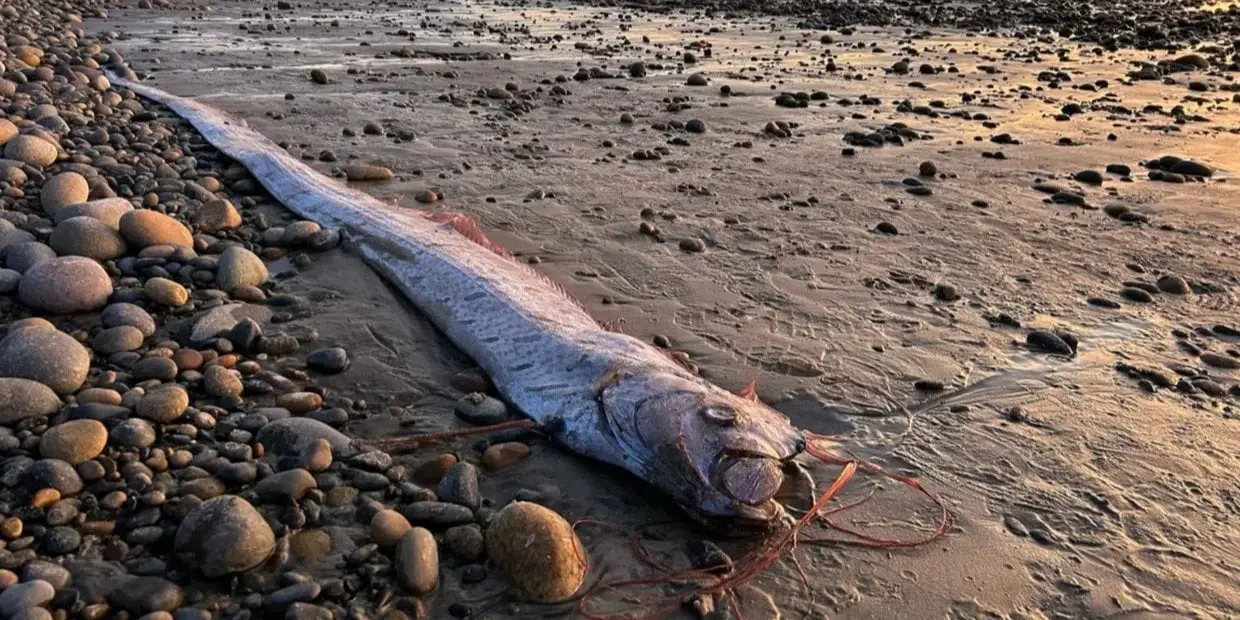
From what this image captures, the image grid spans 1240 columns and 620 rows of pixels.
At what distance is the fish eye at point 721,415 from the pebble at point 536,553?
2.47 feet

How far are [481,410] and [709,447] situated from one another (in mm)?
1337

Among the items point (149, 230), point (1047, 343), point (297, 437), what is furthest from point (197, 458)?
point (1047, 343)

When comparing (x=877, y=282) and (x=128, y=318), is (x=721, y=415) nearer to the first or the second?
(x=877, y=282)

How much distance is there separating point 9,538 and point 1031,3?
25449 mm

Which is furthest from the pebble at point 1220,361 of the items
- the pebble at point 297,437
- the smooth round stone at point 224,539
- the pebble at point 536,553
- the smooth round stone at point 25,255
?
the smooth round stone at point 25,255

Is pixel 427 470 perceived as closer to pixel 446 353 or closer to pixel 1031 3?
pixel 446 353

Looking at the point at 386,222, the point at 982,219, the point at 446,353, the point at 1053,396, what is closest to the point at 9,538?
the point at 446,353

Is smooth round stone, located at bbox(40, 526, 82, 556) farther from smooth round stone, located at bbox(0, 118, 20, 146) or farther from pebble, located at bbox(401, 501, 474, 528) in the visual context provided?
smooth round stone, located at bbox(0, 118, 20, 146)

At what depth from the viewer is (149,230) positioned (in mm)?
5906

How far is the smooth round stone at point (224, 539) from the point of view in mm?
3205

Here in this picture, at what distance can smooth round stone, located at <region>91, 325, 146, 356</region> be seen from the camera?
4715 millimetres

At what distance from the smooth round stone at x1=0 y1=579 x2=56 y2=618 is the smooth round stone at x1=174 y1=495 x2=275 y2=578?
16.6 inches

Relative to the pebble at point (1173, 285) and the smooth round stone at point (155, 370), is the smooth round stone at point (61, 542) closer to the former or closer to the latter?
the smooth round stone at point (155, 370)

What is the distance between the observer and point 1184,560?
139 inches
